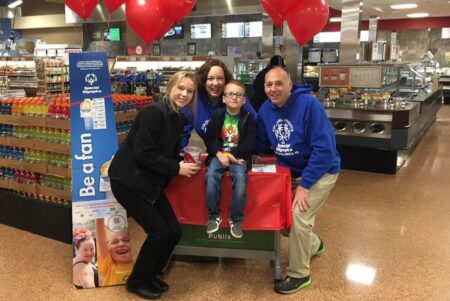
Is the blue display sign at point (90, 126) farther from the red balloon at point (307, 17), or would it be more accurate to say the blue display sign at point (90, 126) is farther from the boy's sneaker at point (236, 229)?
the red balloon at point (307, 17)

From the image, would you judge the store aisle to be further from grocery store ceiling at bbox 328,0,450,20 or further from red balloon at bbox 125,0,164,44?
grocery store ceiling at bbox 328,0,450,20

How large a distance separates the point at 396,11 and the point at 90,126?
15.2 metres

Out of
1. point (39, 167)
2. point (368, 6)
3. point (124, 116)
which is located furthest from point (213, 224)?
point (368, 6)

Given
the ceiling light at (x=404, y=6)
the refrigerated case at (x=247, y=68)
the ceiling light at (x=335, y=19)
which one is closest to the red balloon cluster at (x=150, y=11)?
the refrigerated case at (x=247, y=68)

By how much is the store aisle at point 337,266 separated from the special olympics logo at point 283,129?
106cm

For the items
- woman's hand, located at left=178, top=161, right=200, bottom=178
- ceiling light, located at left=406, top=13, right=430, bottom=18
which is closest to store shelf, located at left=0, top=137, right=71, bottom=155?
woman's hand, located at left=178, top=161, right=200, bottom=178

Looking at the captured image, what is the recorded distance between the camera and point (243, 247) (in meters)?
3.19

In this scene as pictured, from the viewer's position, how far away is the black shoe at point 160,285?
2.95 meters

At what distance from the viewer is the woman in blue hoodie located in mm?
3076

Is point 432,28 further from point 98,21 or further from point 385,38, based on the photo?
point 98,21

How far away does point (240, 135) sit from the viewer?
2.93 m

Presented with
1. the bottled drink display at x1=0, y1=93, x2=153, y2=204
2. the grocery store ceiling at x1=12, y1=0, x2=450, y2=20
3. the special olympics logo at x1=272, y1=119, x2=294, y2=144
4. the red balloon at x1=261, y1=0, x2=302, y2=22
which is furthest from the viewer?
the grocery store ceiling at x1=12, y1=0, x2=450, y2=20

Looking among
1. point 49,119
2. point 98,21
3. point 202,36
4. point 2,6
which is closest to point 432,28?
point 202,36

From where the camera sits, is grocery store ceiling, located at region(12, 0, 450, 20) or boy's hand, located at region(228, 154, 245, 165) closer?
boy's hand, located at region(228, 154, 245, 165)
